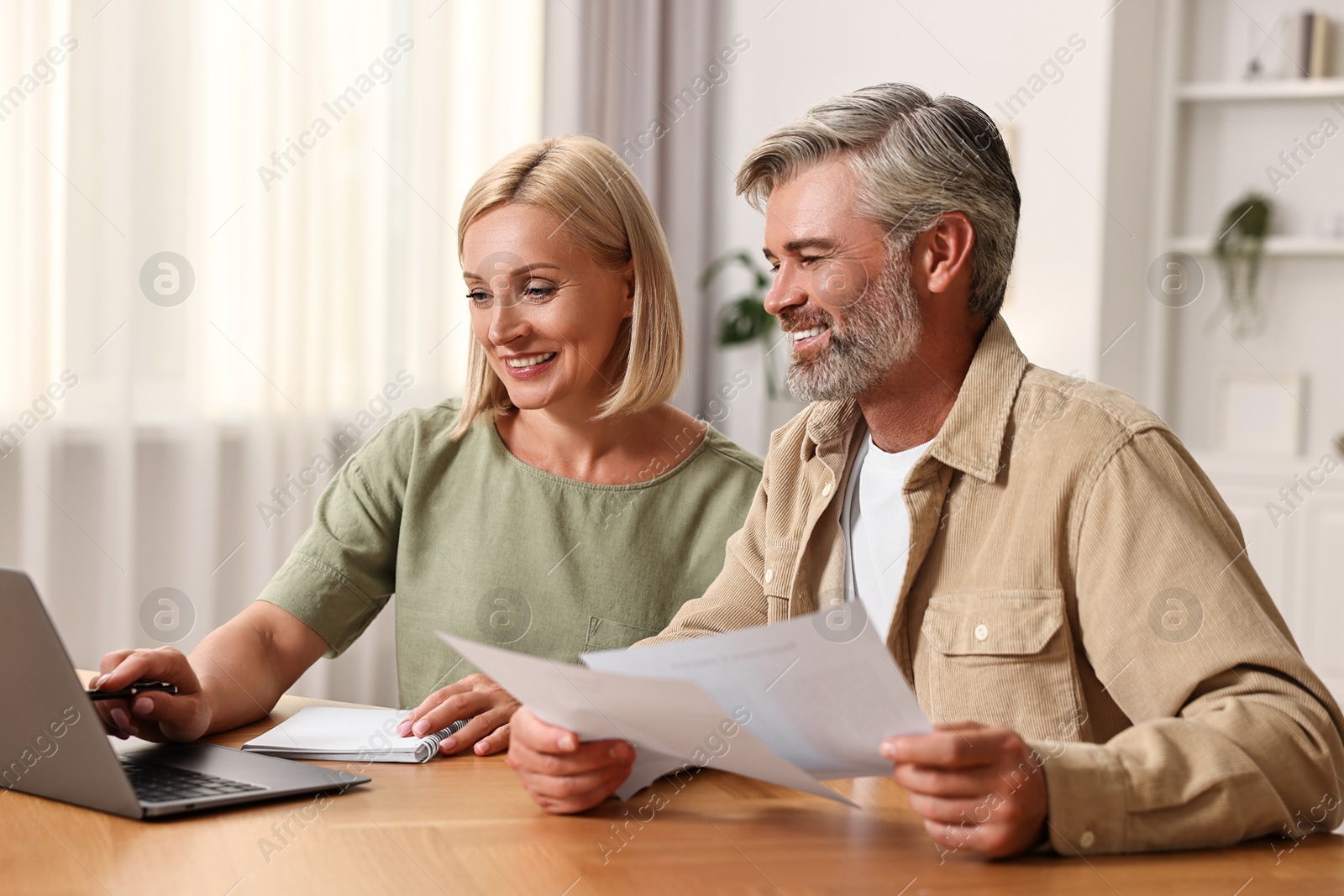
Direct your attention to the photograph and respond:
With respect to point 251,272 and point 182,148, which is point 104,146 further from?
point 251,272

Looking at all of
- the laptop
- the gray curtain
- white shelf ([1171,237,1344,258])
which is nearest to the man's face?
the laptop

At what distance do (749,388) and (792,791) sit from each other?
358cm

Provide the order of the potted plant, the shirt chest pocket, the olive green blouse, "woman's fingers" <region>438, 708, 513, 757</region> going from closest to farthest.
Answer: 1. the shirt chest pocket
2. "woman's fingers" <region>438, 708, 513, 757</region>
3. the olive green blouse
4. the potted plant

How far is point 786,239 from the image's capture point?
146 centimetres

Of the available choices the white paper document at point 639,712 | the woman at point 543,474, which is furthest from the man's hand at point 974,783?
the woman at point 543,474

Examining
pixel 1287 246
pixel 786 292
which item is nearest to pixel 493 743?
pixel 786 292

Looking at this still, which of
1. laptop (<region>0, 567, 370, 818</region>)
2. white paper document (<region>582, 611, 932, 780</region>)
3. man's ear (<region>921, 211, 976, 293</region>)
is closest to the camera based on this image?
white paper document (<region>582, 611, 932, 780</region>)

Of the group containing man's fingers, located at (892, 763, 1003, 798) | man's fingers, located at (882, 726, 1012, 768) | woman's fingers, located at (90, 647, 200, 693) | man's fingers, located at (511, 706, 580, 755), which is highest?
man's fingers, located at (882, 726, 1012, 768)

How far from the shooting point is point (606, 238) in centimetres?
186

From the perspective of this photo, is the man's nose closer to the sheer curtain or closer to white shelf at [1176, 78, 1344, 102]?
the sheer curtain

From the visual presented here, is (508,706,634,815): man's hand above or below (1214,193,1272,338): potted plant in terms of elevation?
below

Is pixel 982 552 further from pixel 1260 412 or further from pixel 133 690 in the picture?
pixel 1260 412

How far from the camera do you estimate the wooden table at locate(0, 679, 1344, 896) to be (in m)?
0.97

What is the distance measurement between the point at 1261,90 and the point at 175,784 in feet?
Result: 13.4
